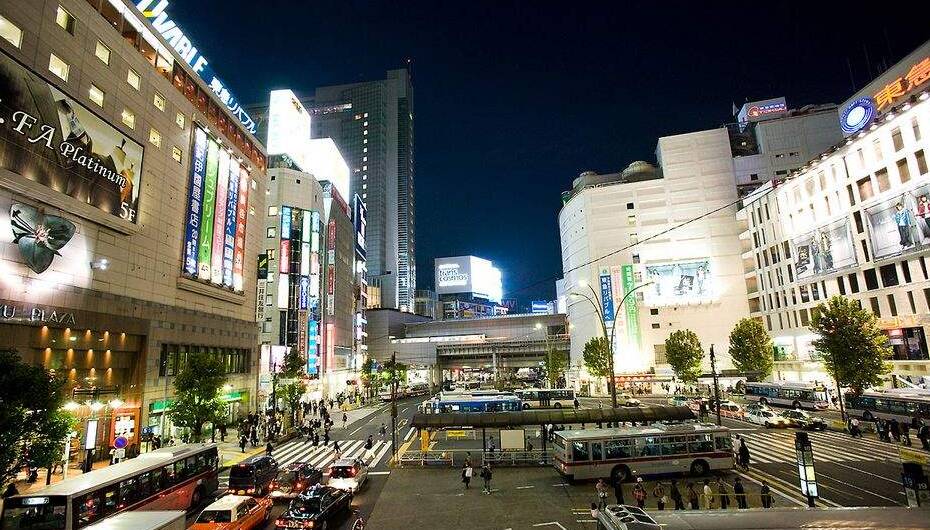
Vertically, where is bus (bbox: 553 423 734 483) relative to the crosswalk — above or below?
above

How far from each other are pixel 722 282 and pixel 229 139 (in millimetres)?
78954

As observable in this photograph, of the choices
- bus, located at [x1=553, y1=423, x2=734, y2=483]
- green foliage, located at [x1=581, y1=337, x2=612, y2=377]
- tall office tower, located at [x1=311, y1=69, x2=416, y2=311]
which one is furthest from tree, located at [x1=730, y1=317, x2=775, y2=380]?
tall office tower, located at [x1=311, y1=69, x2=416, y2=311]

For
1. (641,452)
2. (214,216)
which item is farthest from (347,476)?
(214,216)

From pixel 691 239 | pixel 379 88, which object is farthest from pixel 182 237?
pixel 379 88

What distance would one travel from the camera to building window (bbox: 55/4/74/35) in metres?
28.7

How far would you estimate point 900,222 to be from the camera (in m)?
44.6

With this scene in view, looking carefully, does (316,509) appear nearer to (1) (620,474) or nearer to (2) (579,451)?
(2) (579,451)

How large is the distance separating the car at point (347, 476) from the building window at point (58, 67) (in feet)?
94.8

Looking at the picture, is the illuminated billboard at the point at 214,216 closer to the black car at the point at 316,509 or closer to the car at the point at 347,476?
the car at the point at 347,476

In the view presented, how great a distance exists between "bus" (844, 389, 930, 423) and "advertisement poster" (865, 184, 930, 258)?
52.6ft

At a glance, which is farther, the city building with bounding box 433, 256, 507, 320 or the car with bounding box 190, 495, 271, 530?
the city building with bounding box 433, 256, 507, 320

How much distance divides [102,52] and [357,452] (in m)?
33.0

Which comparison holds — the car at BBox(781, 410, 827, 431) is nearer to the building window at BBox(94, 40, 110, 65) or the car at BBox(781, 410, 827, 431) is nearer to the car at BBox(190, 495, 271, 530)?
the car at BBox(190, 495, 271, 530)

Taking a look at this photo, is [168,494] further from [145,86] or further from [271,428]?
[145,86]
